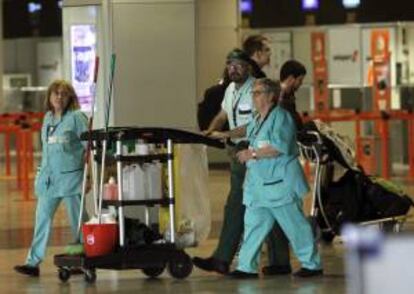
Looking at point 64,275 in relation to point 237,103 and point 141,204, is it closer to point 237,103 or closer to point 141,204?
point 141,204

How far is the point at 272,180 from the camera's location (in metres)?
8.11

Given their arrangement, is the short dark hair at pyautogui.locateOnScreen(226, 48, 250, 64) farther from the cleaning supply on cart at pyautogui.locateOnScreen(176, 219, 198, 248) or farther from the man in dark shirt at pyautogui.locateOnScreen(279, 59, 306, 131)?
the cleaning supply on cart at pyautogui.locateOnScreen(176, 219, 198, 248)

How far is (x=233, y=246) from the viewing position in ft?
28.4

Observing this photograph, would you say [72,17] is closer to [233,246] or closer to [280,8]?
[233,246]

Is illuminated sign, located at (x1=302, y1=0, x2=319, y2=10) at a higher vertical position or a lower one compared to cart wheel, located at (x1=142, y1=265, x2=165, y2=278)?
higher

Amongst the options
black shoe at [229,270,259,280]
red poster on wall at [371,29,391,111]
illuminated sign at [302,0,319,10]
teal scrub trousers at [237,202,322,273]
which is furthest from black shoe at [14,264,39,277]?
illuminated sign at [302,0,319,10]

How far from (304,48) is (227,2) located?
4272 millimetres

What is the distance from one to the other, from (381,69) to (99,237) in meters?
16.0

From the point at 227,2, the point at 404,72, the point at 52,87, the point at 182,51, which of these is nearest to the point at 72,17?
the point at 182,51

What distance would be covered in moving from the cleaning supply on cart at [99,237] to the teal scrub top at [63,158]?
541 mm

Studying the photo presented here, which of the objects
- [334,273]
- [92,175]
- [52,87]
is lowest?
[334,273]

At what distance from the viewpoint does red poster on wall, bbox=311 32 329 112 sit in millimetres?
22578

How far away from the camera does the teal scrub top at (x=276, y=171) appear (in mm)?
8102

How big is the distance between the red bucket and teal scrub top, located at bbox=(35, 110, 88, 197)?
0.57 meters
